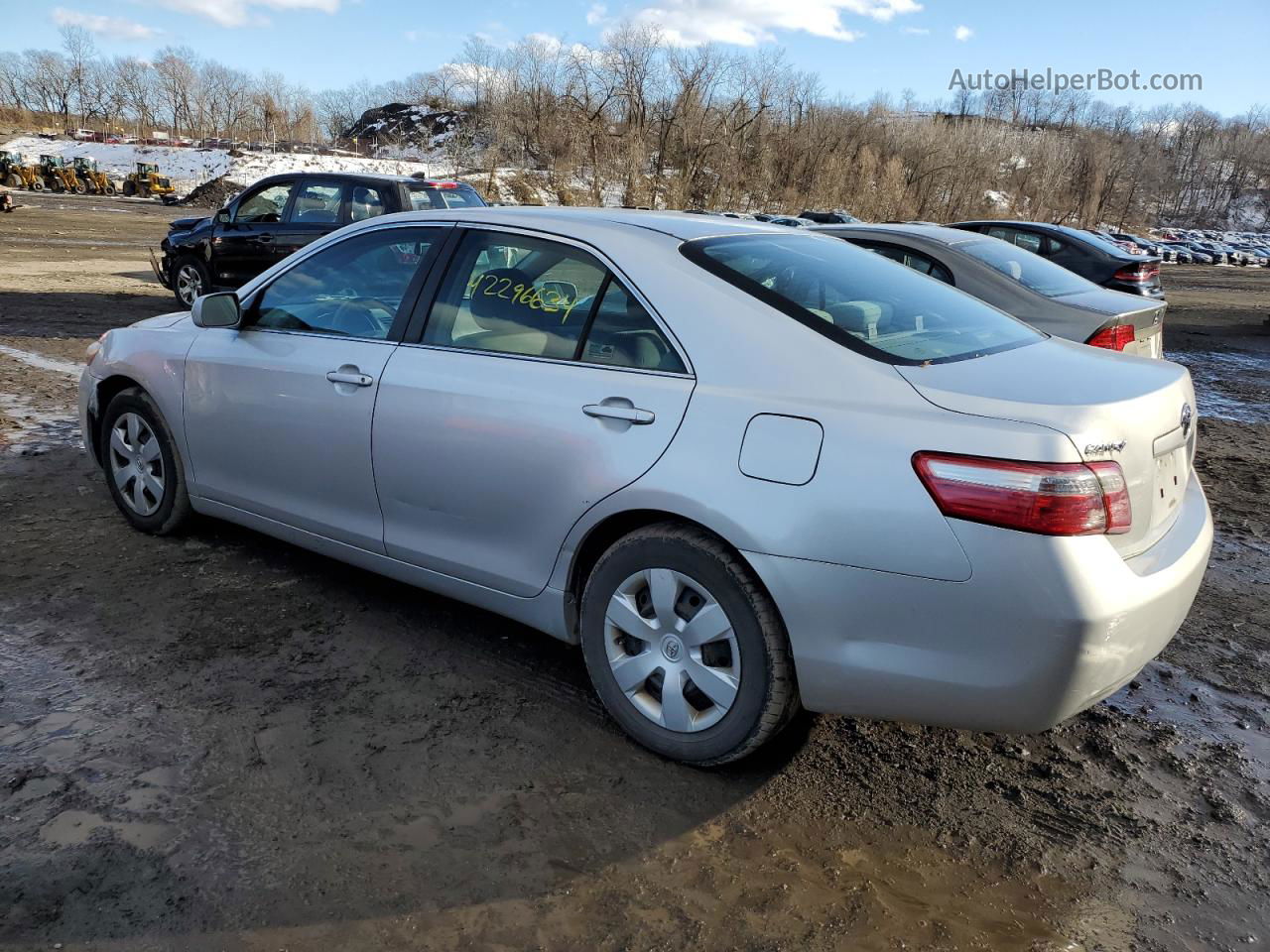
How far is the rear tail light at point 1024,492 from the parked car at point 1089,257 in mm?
9947

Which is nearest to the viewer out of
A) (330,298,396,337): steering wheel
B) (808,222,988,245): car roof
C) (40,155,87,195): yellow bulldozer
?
(330,298,396,337): steering wheel

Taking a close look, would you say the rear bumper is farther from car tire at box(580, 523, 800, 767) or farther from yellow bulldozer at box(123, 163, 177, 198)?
yellow bulldozer at box(123, 163, 177, 198)

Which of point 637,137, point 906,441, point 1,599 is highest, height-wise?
point 637,137

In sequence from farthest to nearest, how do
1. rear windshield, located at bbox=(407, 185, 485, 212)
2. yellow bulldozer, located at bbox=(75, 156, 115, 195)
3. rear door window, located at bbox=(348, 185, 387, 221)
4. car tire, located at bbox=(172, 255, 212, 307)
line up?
yellow bulldozer, located at bbox=(75, 156, 115, 195) → car tire, located at bbox=(172, 255, 212, 307) → rear door window, located at bbox=(348, 185, 387, 221) → rear windshield, located at bbox=(407, 185, 485, 212)

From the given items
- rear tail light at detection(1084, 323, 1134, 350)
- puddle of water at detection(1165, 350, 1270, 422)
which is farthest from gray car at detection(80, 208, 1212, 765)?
puddle of water at detection(1165, 350, 1270, 422)

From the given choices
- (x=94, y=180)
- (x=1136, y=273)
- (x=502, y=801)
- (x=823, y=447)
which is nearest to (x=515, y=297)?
(x=823, y=447)

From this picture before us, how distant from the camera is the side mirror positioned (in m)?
Answer: 4.09

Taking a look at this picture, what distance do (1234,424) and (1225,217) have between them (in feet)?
484

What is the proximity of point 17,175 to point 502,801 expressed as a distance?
5709cm

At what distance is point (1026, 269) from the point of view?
23.9ft

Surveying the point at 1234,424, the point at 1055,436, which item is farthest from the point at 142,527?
the point at 1234,424

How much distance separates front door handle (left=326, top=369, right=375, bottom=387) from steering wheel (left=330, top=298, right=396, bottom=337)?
177 millimetres

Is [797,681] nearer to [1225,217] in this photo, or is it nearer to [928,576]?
[928,576]

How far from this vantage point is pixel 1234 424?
857cm
